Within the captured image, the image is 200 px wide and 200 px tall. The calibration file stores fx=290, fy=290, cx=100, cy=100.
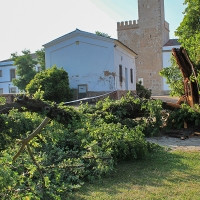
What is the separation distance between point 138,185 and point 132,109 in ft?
16.6

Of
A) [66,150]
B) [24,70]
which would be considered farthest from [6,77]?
[66,150]

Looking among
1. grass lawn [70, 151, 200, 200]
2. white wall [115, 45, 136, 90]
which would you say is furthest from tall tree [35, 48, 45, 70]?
grass lawn [70, 151, 200, 200]

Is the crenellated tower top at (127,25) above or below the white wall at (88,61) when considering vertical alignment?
above

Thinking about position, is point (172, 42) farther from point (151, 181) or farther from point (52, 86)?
point (151, 181)

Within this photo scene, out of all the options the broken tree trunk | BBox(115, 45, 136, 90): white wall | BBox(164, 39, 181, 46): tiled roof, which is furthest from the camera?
BBox(164, 39, 181, 46): tiled roof

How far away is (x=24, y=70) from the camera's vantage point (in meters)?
33.8

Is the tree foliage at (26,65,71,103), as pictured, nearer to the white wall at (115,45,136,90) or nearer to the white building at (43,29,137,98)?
the white building at (43,29,137,98)

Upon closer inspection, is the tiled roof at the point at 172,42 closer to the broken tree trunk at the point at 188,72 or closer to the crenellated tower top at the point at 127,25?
the crenellated tower top at the point at 127,25

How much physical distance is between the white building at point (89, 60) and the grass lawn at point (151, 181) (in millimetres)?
16545

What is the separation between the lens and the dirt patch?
267 inches

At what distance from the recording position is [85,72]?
22.8 m

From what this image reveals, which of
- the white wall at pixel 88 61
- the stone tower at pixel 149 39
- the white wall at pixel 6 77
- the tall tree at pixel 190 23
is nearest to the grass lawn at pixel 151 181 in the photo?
the tall tree at pixel 190 23

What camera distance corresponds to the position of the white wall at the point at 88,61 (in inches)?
874

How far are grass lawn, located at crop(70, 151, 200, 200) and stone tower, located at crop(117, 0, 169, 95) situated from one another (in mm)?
39469
